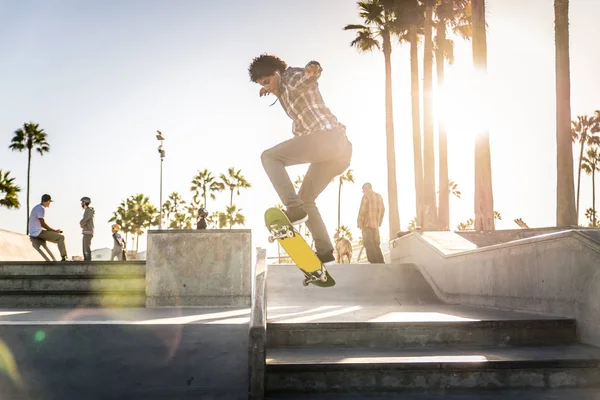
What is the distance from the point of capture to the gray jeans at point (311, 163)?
5352mm

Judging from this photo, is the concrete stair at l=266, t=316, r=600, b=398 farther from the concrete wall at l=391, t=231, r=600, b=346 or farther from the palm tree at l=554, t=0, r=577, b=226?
the palm tree at l=554, t=0, r=577, b=226

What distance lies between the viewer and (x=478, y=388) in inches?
169

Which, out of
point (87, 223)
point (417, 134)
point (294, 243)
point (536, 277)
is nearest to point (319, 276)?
point (294, 243)

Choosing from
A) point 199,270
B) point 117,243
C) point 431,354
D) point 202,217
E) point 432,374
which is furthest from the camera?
point 117,243

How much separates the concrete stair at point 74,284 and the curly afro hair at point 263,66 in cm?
583

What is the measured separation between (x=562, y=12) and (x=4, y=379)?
45.1ft

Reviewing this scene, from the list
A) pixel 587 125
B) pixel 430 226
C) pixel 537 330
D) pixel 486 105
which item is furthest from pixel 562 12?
pixel 587 125

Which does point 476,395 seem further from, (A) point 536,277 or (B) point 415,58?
(B) point 415,58

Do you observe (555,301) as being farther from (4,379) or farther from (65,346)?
(4,379)

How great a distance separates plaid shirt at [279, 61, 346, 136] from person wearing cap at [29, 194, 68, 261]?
30.2ft

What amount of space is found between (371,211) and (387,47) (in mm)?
15259

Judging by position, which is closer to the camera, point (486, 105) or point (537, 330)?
point (537, 330)

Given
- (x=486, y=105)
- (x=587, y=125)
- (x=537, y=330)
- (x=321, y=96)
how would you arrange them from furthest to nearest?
(x=587, y=125), (x=486, y=105), (x=321, y=96), (x=537, y=330)

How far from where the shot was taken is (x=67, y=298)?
33.3 ft
